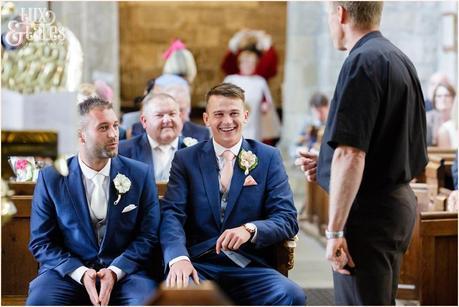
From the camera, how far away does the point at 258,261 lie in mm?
4168

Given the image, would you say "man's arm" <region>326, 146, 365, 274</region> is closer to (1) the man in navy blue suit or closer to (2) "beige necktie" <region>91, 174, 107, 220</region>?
(2) "beige necktie" <region>91, 174, 107, 220</region>

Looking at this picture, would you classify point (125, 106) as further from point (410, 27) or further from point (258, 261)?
point (258, 261)

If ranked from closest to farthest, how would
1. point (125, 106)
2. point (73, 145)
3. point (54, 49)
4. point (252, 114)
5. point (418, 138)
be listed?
point (73, 145) < point (418, 138) < point (54, 49) < point (252, 114) < point (125, 106)

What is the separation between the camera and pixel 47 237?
4043mm

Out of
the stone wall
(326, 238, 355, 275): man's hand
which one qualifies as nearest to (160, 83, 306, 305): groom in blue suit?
(326, 238, 355, 275): man's hand

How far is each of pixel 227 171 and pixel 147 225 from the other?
0.44 metres

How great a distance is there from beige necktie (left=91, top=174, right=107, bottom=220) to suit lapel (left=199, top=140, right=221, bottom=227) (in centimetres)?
45

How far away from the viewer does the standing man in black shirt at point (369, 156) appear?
3146 mm

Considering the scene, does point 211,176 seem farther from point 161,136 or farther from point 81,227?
point 161,136

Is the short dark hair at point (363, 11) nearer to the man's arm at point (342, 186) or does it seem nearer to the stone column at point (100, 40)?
the man's arm at point (342, 186)

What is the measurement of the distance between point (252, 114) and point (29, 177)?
5641mm

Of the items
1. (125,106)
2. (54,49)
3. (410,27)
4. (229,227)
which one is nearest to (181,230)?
(229,227)

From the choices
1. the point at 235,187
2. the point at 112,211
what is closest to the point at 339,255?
the point at 235,187

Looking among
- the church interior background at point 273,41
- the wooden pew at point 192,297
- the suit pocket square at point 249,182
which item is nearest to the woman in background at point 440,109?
the church interior background at point 273,41
